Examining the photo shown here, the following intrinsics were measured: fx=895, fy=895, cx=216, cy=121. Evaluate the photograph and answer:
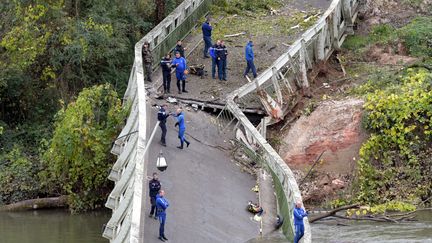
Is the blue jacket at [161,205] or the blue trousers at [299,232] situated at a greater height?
the blue jacket at [161,205]

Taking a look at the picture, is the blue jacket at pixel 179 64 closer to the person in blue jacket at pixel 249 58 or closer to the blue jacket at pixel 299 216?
the person in blue jacket at pixel 249 58

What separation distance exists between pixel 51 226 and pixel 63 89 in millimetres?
8359

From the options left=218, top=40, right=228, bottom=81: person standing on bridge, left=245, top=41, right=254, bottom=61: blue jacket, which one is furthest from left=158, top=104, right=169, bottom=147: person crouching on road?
left=245, top=41, right=254, bottom=61: blue jacket

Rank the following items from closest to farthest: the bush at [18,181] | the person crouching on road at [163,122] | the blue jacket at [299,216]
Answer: the blue jacket at [299,216] < the person crouching on road at [163,122] < the bush at [18,181]

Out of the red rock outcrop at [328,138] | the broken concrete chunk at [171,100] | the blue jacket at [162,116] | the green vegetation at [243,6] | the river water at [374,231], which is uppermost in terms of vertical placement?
the blue jacket at [162,116]

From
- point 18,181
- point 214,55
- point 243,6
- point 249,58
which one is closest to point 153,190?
point 214,55

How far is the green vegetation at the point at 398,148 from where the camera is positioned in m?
26.8

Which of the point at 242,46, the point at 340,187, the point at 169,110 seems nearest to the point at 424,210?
the point at 340,187

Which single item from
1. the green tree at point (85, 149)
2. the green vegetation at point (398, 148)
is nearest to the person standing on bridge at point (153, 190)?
the green tree at point (85, 149)

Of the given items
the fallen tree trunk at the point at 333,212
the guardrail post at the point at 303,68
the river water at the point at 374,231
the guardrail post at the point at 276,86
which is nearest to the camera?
the river water at the point at 374,231

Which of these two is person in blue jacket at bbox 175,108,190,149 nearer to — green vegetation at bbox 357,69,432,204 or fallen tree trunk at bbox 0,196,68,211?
green vegetation at bbox 357,69,432,204

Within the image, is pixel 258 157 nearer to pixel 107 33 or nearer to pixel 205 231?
pixel 205 231

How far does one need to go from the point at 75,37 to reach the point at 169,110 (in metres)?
8.67

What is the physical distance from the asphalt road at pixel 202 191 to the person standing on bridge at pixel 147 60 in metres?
2.56
